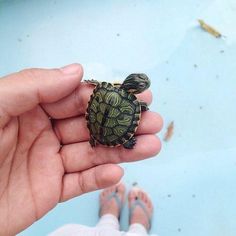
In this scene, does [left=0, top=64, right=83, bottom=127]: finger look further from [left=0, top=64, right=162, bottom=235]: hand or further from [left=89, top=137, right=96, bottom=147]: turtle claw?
[left=89, top=137, right=96, bottom=147]: turtle claw

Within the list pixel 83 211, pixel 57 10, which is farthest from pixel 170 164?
pixel 57 10

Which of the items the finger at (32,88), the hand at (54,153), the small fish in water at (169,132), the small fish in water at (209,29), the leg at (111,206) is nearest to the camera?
the finger at (32,88)

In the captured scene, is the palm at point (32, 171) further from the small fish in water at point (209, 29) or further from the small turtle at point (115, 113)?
the small fish in water at point (209, 29)

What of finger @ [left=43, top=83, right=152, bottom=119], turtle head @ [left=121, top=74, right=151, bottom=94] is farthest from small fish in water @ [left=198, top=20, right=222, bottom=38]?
finger @ [left=43, top=83, right=152, bottom=119]

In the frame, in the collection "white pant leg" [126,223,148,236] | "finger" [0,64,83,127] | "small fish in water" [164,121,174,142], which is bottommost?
"white pant leg" [126,223,148,236]

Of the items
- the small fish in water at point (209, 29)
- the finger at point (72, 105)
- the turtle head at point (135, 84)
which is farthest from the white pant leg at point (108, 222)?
the small fish in water at point (209, 29)

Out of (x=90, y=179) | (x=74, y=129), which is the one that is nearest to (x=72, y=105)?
(x=74, y=129)
